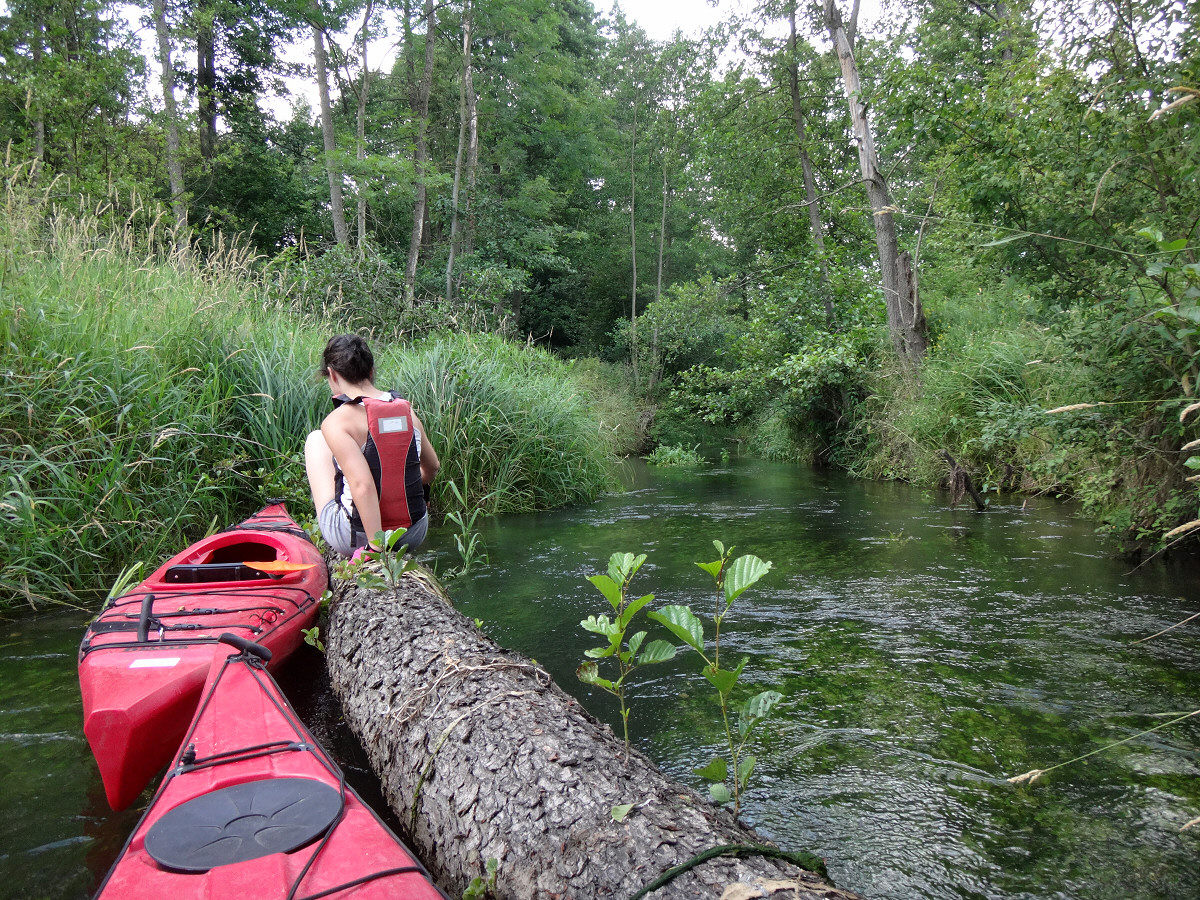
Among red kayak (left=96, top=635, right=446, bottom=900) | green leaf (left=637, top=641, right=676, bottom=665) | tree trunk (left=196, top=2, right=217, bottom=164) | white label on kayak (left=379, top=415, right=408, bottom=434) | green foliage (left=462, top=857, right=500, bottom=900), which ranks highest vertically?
tree trunk (left=196, top=2, right=217, bottom=164)

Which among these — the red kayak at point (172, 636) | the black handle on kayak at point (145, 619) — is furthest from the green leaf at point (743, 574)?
the black handle on kayak at point (145, 619)

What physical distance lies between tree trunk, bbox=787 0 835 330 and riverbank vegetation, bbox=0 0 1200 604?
0.08 metres

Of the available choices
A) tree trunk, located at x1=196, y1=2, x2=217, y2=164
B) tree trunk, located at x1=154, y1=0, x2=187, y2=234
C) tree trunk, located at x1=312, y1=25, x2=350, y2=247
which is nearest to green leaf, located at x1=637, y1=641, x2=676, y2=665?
tree trunk, located at x1=312, y1=25, x2=350, y2=247

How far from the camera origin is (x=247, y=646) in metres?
2.17

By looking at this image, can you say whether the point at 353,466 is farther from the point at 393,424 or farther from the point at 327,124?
the point at 327,124

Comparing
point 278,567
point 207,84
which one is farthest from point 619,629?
point 207,84

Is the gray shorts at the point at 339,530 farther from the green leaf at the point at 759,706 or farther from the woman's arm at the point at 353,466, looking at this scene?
the green leaf at the point at 759,706

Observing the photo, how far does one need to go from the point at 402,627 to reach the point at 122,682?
86cm

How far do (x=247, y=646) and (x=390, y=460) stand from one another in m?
1.48

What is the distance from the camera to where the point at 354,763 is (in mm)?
2340

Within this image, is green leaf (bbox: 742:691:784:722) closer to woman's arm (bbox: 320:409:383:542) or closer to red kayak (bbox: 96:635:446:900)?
red kayak (bbox: 96:635:446:900)

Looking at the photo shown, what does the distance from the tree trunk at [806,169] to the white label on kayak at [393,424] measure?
32.8 ft

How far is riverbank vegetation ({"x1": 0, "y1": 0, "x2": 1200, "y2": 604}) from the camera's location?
348 centimetres

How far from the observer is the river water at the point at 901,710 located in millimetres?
1788
